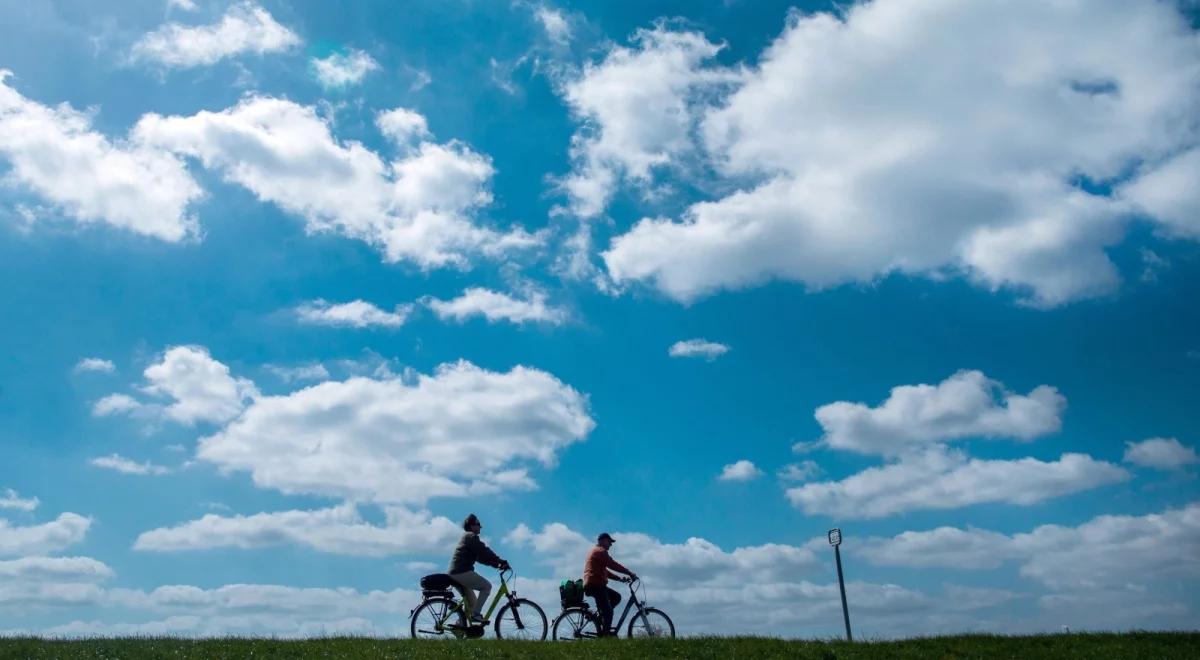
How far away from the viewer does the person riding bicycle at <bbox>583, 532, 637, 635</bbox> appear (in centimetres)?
1967

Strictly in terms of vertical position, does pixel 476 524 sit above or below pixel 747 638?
above

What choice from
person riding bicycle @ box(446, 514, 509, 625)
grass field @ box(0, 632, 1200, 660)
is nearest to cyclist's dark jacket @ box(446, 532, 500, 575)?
person riding bicycle @ box(446, 514, 509, 625)

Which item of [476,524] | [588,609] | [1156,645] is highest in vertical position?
[476,524]

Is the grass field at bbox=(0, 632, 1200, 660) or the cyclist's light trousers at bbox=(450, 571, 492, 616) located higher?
the cyclist's light trousers at bbox=(450, 571, 492, 616)

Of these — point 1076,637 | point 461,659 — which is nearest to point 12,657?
point 461,659

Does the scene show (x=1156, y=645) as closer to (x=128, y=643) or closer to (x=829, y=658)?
(x=829, y=658)

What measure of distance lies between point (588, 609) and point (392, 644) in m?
4.11

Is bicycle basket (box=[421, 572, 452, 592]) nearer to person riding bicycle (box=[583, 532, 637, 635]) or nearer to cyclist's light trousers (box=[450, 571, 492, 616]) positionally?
cyclist's light trousers (box=[450, 571, 492, 616])

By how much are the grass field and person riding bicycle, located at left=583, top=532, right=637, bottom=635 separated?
1368mm

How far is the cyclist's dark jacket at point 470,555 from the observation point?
19.7 metres

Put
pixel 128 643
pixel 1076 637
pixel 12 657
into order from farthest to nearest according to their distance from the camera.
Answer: pixel 1076 637
pixel 128 643
pixel 12 657

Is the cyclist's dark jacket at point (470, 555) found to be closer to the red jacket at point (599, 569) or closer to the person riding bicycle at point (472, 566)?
the person riding bicycle at point (472, 566)

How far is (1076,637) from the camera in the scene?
18.6 metres

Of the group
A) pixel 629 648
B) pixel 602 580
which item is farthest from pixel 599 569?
pixel 629 648
